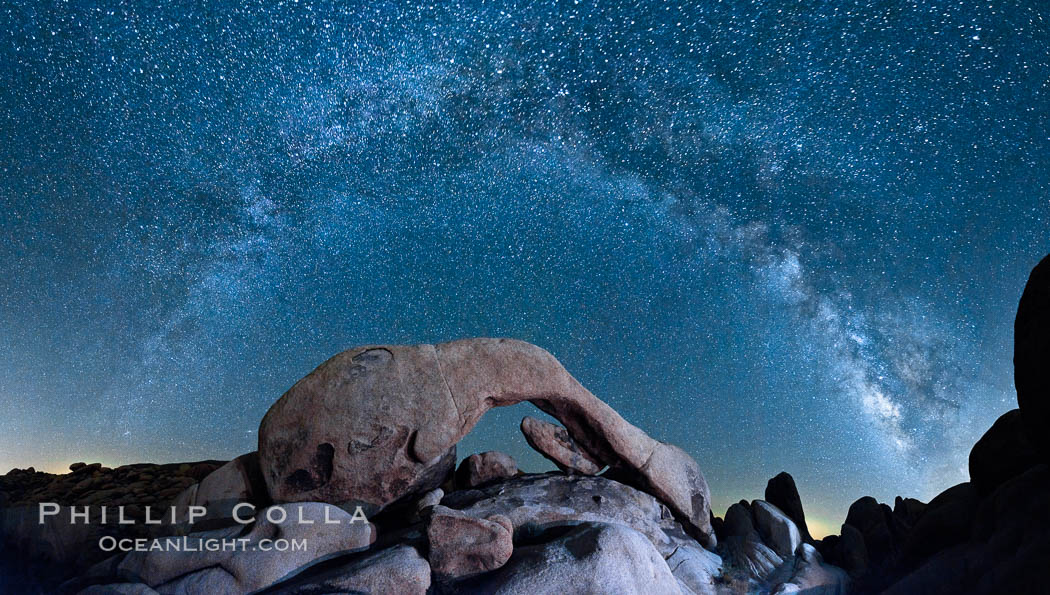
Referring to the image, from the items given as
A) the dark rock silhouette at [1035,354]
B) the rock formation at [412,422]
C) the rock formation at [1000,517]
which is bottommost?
the rock formation at [1000,517]

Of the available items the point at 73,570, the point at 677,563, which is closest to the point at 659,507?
the point at 677,563

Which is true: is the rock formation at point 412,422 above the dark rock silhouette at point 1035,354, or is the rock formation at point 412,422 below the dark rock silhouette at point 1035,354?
above

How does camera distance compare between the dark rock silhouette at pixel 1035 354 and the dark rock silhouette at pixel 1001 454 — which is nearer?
the dark rock silhouette at pixel 1035 354

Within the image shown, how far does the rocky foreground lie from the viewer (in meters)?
6.23

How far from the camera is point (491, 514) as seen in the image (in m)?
8.46

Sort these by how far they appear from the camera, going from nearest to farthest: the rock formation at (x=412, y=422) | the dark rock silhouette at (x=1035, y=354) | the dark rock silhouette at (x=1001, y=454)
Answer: the dark rock silhouette at (x=1035, y=354) < the dark rock silhouette at (x=1001, y=454) < the rock formation at (x=412, y=422)

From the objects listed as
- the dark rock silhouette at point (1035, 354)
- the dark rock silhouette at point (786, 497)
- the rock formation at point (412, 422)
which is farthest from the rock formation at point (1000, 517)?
the rock formation at point (412, 422)

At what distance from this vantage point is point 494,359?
9.80 metres

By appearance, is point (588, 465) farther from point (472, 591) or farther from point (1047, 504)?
point (1047, 504)

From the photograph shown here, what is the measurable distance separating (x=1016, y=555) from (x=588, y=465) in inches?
242

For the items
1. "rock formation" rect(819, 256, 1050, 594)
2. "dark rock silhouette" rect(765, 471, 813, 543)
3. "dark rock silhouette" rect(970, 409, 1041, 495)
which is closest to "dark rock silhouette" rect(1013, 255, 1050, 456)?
"rock formation" rect(819, 256, 1050, 594)

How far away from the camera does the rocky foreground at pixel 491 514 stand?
623 centimetres

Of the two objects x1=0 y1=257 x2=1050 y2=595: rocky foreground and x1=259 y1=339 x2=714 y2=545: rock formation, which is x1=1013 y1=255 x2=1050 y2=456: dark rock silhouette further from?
x1=259 y1=339 x2=714 y2=545: rock formation

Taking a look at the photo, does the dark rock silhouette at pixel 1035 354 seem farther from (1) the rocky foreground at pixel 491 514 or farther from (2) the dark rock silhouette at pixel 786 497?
(2) the dark rock silhouette at pixel 786 497
